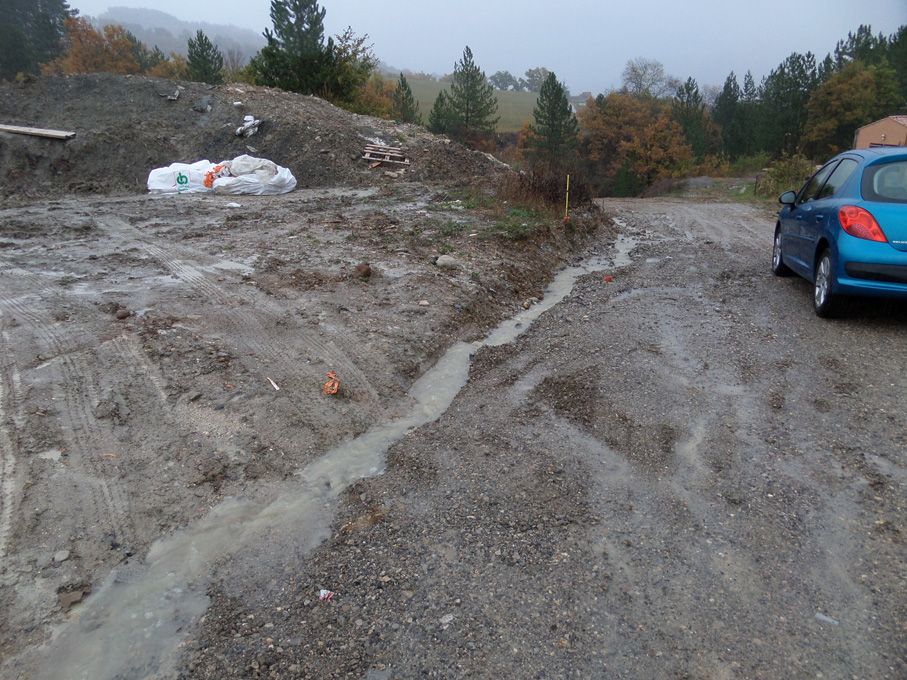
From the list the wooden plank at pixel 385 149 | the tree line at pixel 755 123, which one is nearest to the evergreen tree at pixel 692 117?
the tree line at pixel 755 123

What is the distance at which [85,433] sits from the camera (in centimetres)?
415

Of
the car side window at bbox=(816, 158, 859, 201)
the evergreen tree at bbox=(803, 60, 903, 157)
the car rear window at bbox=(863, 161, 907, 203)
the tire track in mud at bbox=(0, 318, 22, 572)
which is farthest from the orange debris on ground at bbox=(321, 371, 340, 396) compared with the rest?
the evergreen tree at bbox=(803, 60, 903, 157)

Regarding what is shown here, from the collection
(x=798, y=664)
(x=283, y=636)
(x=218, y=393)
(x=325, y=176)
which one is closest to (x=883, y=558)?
(x=798, y=664)

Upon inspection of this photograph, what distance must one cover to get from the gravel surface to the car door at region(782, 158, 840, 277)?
1.50 m

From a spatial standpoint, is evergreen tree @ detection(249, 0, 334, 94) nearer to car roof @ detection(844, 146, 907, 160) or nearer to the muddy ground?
the muddy ground

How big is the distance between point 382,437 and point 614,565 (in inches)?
80.9

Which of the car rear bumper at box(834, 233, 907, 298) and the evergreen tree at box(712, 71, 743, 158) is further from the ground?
the evergreen tree at box(712, 71, 743, 158)

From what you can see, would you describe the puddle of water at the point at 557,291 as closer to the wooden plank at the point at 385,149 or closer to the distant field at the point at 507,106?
the wooden plank at the point at 385,149

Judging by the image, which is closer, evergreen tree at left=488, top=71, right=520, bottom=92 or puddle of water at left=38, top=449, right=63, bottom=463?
puddle of water at left=38, top=449, right=63, bottom=463

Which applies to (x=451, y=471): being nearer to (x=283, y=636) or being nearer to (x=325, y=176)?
(x=283, y=636)

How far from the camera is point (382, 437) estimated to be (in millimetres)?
4586

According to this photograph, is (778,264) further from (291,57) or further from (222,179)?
(291,57)

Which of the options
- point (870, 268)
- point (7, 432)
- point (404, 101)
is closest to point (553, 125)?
point (404, 101)

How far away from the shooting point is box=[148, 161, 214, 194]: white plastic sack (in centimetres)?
1465
